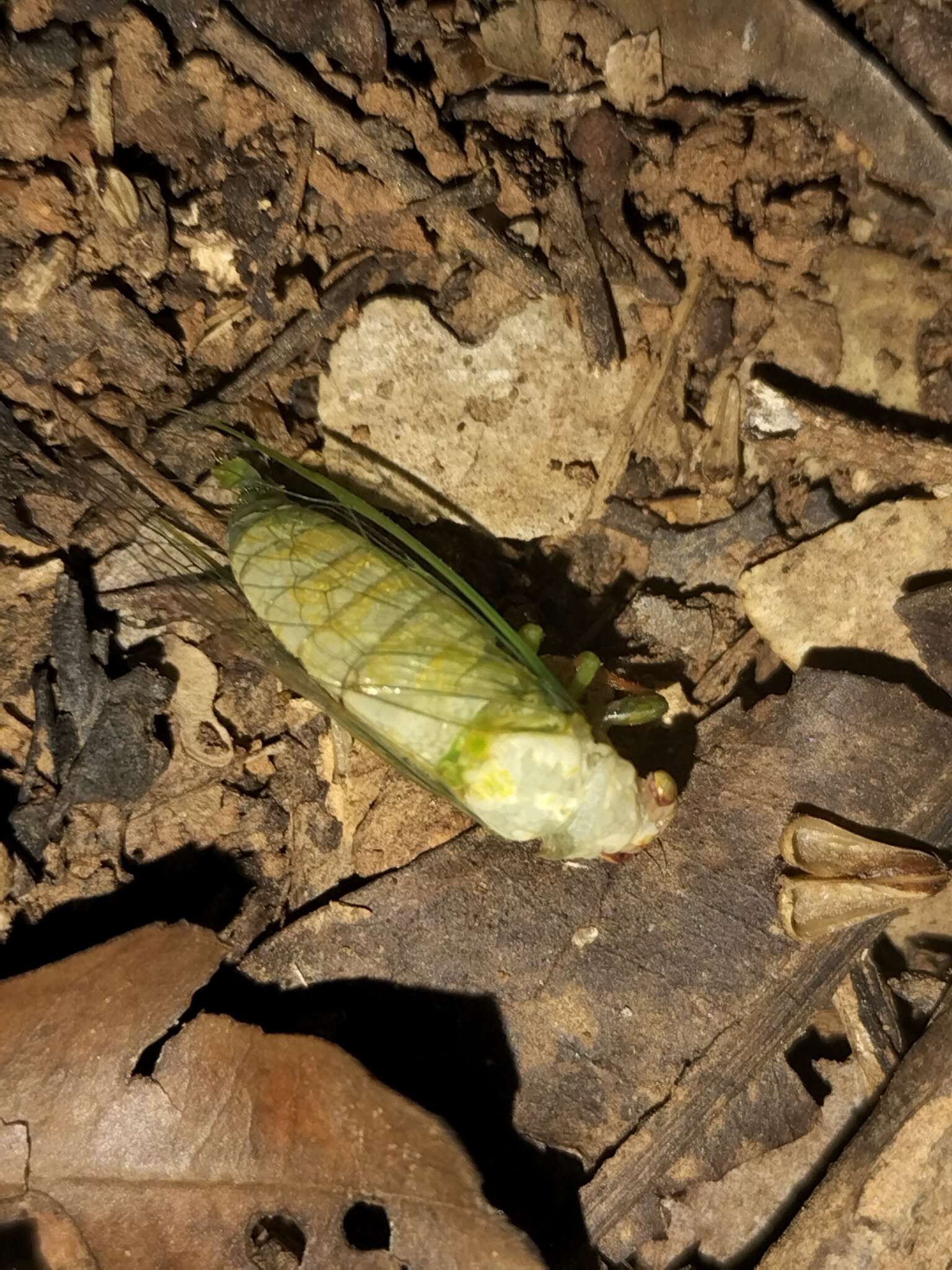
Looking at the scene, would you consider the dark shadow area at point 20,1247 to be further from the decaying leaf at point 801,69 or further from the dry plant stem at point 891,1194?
the decaying leaf at point 801,69

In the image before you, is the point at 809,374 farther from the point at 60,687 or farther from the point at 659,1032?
the point at 60,687

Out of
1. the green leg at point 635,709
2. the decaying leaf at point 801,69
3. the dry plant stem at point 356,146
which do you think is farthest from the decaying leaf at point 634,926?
the decaying leaf at point 801,69

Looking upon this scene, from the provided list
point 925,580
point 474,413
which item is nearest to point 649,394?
point 474,413

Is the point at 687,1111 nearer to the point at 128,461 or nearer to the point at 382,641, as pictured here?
the point at 382,641

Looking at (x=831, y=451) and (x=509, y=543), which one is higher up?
(x=831, y=451)

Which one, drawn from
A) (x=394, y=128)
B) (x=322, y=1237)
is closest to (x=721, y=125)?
(x=394, y=128)

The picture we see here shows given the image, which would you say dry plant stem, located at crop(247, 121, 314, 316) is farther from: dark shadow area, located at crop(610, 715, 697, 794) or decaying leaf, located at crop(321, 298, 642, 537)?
dark shadow area, located at crop(610, 715, 697, 794)
